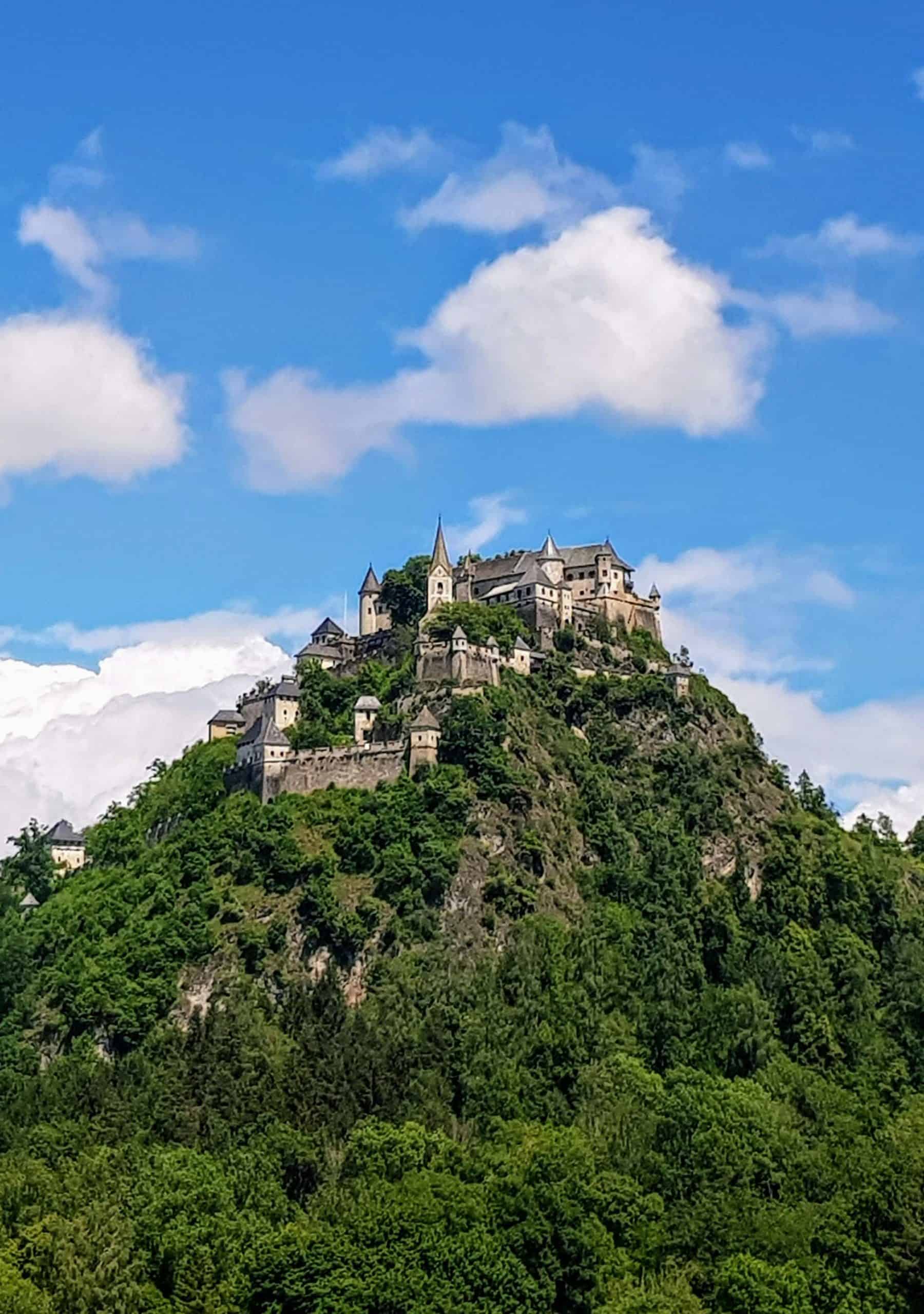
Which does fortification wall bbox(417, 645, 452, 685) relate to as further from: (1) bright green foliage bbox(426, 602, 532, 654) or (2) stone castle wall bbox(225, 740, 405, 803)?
(2) stone castle wall bbox(225, 740, 405, 803)

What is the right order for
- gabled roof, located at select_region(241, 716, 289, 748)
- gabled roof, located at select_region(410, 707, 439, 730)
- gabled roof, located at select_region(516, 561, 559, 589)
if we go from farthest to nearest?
gabled roof, located at select_region(516, 561, 559, 589)
gabled roof, located at select_region(241, 716, 289, 748)
gabled roof, located at select_region(410, 707, 439, 730)

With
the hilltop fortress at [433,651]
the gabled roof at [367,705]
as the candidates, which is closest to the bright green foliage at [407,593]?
the hilltop fortress at [433,651]

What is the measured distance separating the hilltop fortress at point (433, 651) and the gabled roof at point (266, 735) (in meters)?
0.12

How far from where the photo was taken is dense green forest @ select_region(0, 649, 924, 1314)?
3282 inches

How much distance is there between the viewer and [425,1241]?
274 feet

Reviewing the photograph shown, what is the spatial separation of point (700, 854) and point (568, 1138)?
42358mm

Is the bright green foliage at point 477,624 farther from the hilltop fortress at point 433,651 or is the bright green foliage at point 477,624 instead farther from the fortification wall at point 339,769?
the fortification wall at point 339,769

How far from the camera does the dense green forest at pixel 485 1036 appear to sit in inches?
3282

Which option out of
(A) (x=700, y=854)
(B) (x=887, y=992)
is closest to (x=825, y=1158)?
(B) (x=887, y=992)

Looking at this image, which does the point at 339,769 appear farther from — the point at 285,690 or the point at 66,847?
the point at 66,847

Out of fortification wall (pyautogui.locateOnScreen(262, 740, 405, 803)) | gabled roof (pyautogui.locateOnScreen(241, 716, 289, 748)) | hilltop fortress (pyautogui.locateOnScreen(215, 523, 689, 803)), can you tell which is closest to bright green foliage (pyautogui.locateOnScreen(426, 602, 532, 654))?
hilltop fortress (pyautogui.locateOnScreen(215, 523, 689, 803))

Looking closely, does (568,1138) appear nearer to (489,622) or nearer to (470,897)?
(470,897)

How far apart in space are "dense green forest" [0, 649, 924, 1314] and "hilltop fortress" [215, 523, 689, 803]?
2.13 metres

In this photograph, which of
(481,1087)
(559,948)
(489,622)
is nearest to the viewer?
(481,1087)
